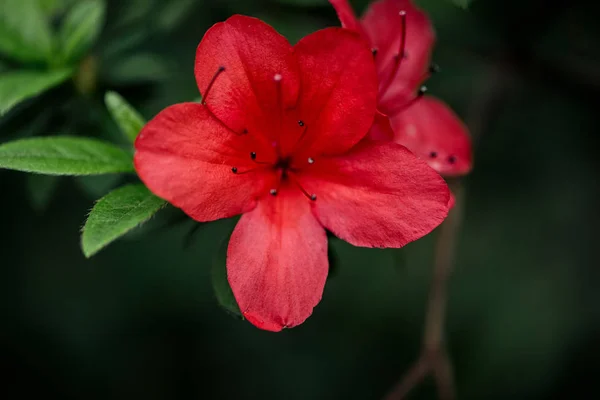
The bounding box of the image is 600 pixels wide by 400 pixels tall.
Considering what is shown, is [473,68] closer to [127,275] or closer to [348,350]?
[348,350]

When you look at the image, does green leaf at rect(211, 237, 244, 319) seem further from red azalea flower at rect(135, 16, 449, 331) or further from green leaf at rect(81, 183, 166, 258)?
green leaf at rect(81, 183, 166, 258)

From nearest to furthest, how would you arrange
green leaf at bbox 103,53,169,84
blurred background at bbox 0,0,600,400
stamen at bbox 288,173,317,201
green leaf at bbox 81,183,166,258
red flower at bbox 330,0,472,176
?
green leaf at bbox 81,183,166,258 → stamen at bbox 288,173,317,201 → red flower at bbox 330,0,472,176 → green leaf at bbox 103,53,169,84 → blurred background at bbox 0,0,600,400

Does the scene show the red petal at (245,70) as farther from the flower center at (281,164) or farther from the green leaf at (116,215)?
the green leaf at (116,215)

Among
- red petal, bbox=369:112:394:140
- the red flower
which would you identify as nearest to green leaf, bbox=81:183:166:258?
red petal, bbox=369:112:394:140

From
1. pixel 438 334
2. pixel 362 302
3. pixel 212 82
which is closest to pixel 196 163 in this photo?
pixel 212 82

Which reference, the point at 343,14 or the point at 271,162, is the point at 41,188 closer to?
the point at 271,162

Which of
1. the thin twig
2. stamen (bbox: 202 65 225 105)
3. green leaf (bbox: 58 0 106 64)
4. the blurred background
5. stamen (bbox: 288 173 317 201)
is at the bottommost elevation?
the blurred background
